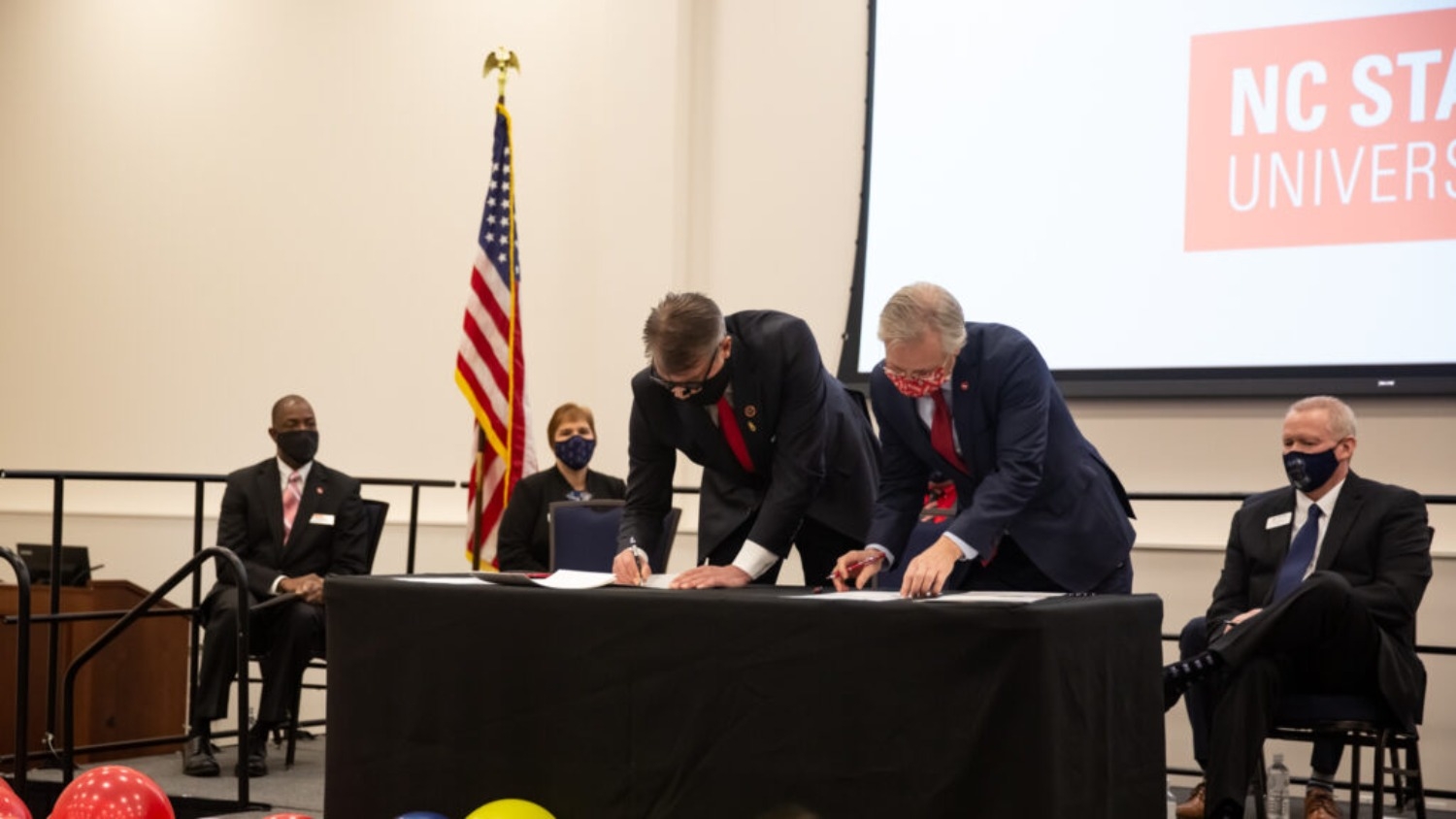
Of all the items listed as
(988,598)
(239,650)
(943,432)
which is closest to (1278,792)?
(943,432)

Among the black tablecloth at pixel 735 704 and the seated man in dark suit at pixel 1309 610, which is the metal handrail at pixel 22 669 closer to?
the black tablecloth at pixel 735 704

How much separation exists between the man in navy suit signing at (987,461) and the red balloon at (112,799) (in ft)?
4.41

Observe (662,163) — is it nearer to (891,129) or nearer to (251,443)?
(891,129)

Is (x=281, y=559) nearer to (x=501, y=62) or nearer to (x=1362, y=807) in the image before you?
(x=501, y=62)

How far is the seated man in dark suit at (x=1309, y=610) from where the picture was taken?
3695mm

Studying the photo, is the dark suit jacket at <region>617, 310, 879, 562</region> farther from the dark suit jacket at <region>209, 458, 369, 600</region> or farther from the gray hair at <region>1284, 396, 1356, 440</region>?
the dark suit jacket at <region>209, 458, 369, 600</region>

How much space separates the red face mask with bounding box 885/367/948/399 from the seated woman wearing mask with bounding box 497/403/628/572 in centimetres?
265

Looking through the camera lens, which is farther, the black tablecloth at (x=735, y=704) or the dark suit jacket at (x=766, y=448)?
the dark suit jacket at (x=766, y=448)

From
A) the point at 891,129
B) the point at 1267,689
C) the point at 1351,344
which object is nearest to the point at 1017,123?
the point at 891,129

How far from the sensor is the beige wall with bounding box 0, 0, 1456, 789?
6375mm

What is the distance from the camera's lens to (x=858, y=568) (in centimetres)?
312

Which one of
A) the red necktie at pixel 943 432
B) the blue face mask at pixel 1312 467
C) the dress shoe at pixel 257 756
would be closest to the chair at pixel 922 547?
the red necktie at pixel 943 432

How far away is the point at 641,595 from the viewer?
9.05ft

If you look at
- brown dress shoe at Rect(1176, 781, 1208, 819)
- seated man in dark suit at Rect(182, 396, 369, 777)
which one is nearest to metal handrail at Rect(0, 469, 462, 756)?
seated man in dark suit at Rect(182, 396, 369, 777)
